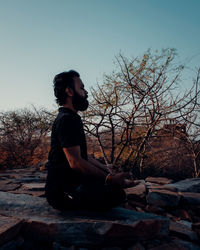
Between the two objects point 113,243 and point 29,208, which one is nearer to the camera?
point 113,243

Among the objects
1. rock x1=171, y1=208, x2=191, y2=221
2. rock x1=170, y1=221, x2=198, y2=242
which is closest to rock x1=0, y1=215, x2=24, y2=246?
rock x1=170, y1=221, x2=198, y2=242

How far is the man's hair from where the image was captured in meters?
2.57

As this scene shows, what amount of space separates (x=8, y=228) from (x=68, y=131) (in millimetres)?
1019

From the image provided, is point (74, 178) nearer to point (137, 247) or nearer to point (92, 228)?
point (92, 228)

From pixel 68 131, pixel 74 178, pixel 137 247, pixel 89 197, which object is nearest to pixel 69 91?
pixel 68 131

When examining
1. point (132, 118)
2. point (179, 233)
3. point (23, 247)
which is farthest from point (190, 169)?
A: point (23, 247)

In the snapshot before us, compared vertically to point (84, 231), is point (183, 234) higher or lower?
lower

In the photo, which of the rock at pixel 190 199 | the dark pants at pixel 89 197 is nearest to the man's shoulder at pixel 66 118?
the dark pants at pixel 89 197

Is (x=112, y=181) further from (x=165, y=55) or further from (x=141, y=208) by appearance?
(x=165, y=55)

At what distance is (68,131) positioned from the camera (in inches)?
84.3

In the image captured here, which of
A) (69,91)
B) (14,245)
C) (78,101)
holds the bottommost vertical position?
(14,245)

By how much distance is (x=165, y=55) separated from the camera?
5902 millimetres

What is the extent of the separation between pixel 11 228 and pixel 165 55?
5596 mm

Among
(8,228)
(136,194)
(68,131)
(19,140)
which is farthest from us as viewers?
(19,140)
